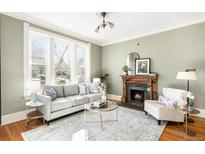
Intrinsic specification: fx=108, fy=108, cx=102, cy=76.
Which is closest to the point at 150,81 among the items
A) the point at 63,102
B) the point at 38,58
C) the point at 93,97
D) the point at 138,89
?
the point at 138,89

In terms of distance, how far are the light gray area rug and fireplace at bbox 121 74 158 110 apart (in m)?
1.09

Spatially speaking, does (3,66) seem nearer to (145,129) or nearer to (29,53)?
(29,53)

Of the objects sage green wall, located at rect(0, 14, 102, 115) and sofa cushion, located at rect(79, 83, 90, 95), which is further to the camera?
sofa cushion, located at rect(79, 83, 90, 95)

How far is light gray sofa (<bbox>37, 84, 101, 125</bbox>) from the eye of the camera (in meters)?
2.59

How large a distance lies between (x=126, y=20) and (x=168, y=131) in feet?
9.89

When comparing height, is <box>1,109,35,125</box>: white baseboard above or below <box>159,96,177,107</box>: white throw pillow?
below

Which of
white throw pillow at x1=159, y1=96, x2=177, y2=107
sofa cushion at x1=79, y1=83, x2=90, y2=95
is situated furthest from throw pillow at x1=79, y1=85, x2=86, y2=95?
white throw pillow at x1=159, y1=96, x2=177, y2=107

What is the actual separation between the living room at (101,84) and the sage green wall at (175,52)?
0.9 inches

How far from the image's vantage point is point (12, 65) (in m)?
2.78

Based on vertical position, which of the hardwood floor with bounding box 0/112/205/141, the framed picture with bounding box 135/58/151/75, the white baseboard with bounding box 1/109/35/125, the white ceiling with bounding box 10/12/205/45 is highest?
the white ceiling with bounding box 10/12/205/45

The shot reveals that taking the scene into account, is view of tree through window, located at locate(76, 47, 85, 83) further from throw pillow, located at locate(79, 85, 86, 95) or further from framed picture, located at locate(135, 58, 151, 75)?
framed picture, located at locate(135, 58, 151, 75)

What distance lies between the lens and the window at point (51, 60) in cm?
306
